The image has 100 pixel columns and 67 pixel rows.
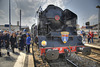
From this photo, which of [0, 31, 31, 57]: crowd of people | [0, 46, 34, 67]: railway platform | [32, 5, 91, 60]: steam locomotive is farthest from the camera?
[0, 31, 31, 57]: crowd of people

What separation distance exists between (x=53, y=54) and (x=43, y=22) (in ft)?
7.38

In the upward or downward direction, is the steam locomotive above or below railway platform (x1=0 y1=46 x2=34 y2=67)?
above

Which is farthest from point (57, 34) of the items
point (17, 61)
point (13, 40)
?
point (13, 40)

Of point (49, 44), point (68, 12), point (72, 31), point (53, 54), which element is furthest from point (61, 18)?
point (53, 54)

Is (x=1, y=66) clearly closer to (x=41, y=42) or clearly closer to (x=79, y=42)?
(x=41, y=42)

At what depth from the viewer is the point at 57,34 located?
427 centimetres

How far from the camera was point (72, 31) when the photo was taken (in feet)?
17.4

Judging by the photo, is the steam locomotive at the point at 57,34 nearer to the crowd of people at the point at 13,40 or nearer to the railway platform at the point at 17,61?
the railway platform at the point at 17,61

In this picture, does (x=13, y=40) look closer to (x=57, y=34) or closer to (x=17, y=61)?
(x=17, y=61)

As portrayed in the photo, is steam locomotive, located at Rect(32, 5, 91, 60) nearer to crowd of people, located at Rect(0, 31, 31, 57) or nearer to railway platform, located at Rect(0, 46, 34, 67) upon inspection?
railway platform, located at Rect(0, 46, 34, 67)

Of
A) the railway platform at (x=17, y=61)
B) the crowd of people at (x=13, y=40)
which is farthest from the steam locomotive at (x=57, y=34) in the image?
the crowd of people at (x=13, y=40)

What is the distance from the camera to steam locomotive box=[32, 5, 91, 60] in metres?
3.87

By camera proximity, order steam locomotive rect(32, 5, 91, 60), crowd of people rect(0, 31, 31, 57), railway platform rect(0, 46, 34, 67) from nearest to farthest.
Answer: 1. railway platform rect(0, 46, 34, 67)
2. steam locomotive rect(32, 5, 91, 60)
3. crowd of people rect(0, 31, 31, 57)

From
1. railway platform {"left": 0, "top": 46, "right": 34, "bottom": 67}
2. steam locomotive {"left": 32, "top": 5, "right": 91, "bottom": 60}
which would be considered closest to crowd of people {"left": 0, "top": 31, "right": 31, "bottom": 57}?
railway platform {"left": 0, "top": 46, "right": 34, "bottom": 67}
